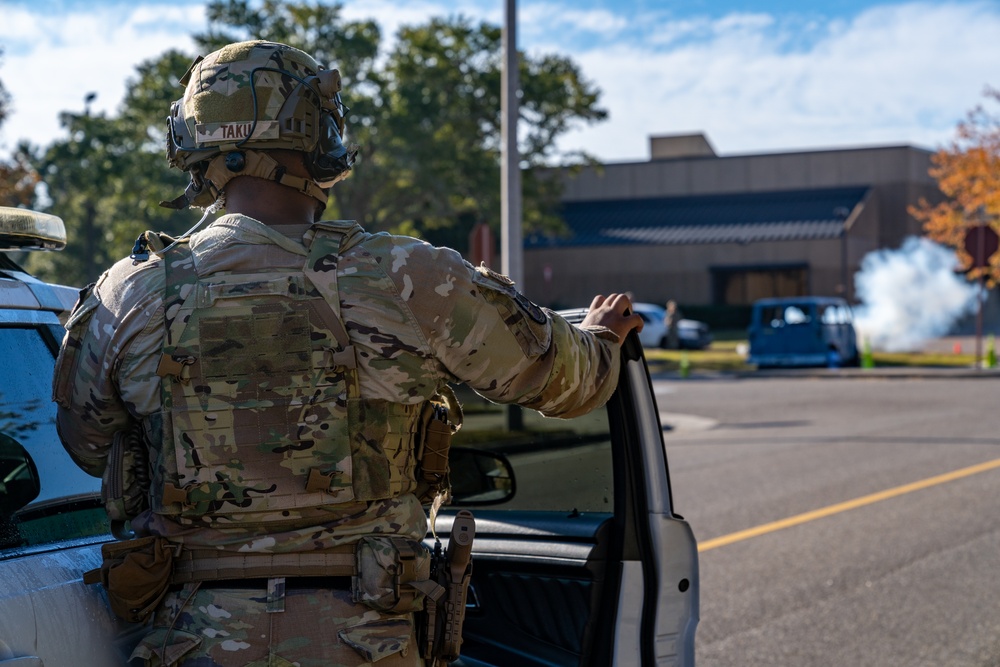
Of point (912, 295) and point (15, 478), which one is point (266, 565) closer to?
point (15, 478)

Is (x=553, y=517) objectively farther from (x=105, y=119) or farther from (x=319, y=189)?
(x=105, y=119)

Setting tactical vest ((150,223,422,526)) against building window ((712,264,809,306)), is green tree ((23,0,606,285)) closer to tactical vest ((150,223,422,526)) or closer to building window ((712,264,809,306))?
building window ((712,264,809,306))

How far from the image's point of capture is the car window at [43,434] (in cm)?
240

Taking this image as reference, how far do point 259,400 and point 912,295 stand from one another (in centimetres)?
4184

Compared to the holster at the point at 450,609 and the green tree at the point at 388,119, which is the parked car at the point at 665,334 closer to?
the green tree at the point at 388,119

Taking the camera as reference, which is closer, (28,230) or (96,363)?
(96,363)

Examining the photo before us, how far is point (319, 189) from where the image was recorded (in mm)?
2420

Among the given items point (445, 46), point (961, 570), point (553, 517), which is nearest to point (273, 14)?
point (445, 46)

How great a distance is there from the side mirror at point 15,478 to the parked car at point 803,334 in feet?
80.9

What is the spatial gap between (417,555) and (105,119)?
31.7 m

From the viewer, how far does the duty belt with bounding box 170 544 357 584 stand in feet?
7.17

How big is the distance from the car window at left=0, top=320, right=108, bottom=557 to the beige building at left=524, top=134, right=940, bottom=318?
4501 centimetres

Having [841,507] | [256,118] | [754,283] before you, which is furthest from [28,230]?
[754,283]

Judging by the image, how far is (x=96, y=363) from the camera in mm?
2258
